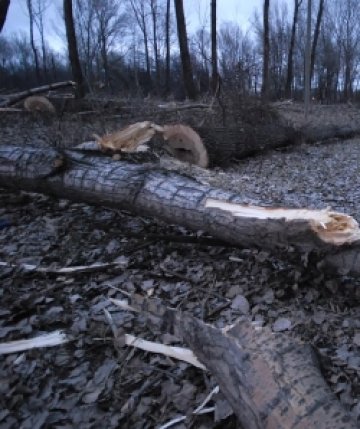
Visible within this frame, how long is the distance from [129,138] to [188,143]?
940 mm

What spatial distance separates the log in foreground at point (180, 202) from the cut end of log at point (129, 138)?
1.11 m

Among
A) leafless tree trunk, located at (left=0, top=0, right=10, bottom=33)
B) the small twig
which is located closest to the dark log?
leafless tree trunk, located at (left=0, top=0, right=10, bottom=33)

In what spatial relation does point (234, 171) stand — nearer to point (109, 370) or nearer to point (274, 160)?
point (274, 160)

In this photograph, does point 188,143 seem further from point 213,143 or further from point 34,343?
point 34,343

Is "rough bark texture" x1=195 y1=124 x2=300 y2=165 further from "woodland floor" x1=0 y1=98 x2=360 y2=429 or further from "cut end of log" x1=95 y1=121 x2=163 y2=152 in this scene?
"woodland floor" x1=0 y1=98 x2=360 y2=429

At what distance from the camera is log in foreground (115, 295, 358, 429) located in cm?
119

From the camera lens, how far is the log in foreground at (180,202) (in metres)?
2.05

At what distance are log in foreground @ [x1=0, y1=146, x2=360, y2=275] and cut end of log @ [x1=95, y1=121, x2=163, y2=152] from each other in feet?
3.66

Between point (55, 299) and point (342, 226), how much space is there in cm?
168

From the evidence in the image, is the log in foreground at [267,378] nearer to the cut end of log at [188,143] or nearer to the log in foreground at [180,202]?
the log in foreground at [180,202]

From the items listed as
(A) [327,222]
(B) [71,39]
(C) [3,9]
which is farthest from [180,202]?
(B) [71,39]

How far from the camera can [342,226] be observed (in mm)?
2051

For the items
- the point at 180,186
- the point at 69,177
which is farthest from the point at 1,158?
the point at 180,186

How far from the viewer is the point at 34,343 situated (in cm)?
196
